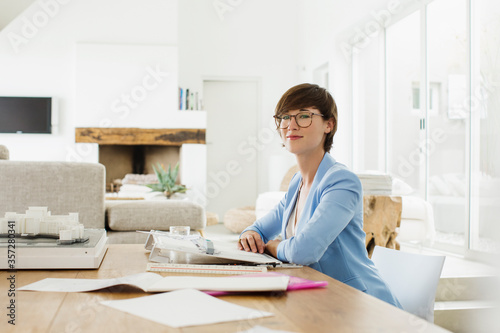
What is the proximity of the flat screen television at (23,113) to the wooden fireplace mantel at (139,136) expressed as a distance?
0.43 meters

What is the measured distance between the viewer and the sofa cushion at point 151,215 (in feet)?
7.47

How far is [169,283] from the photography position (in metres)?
0.80

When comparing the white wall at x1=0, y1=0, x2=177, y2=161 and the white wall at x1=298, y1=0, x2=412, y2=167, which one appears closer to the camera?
the white wall at x1=298, y1=0, x2=412, y2=167

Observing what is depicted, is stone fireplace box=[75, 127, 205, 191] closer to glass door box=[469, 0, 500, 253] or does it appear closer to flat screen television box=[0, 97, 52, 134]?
flat screen television box=[0, 97, 52, 134]

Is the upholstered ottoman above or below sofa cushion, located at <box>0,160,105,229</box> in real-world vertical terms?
below

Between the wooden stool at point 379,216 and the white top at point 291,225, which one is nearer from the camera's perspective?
the white top at point 291,225

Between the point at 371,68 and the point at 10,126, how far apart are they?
423 cm

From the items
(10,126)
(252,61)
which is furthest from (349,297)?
(252,61)

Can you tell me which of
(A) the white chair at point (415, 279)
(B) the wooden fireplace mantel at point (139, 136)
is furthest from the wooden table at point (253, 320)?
(B) the wooden fireplace mantel at point (139, 136)

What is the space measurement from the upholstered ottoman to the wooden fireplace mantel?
3666 millimetres

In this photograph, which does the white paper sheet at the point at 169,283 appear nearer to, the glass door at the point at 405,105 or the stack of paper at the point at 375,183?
the stack of paper at the point at 375,183

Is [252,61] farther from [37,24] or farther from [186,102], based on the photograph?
[37,24]

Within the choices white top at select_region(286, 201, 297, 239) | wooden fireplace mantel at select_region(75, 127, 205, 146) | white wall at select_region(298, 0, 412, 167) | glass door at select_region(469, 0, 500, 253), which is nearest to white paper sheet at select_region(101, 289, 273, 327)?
white top at select_region(286, 201, 297, 239)

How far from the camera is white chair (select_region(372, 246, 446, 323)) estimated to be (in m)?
1.29
